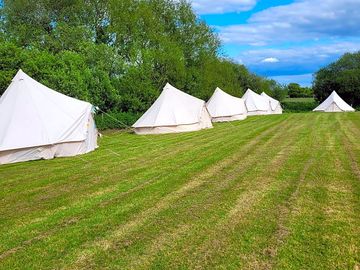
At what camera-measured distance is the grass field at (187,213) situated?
177 inches

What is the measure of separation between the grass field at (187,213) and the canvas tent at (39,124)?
133 centimetres

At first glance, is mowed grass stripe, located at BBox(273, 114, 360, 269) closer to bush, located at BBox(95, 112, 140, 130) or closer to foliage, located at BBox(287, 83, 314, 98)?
bush, located at BBox(95, 112, 140, 130)

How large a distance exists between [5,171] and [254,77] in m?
58.0

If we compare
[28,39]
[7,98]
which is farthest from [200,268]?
[28,39]

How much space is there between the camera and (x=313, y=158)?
1034cm

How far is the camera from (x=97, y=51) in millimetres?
25859

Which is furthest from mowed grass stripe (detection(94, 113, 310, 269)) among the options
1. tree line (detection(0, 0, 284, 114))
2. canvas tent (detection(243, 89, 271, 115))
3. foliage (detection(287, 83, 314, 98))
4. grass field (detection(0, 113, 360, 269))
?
foliage (detection(287, 83, 314, 98))

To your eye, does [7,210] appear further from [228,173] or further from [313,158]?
[313,158]

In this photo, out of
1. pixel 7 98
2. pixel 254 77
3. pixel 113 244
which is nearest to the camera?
pixel 113 244

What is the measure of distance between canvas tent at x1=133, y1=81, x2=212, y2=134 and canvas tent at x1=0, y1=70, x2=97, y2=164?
260 inches

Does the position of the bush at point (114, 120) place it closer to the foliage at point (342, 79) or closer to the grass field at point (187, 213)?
the grass field at point (187, 213)

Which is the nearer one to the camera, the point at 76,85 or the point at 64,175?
the point at 64,175

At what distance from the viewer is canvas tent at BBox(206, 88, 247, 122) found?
30469 mm

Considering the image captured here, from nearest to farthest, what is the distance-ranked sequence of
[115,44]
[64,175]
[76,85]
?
[64,175]
[76,85]
[115,44]
